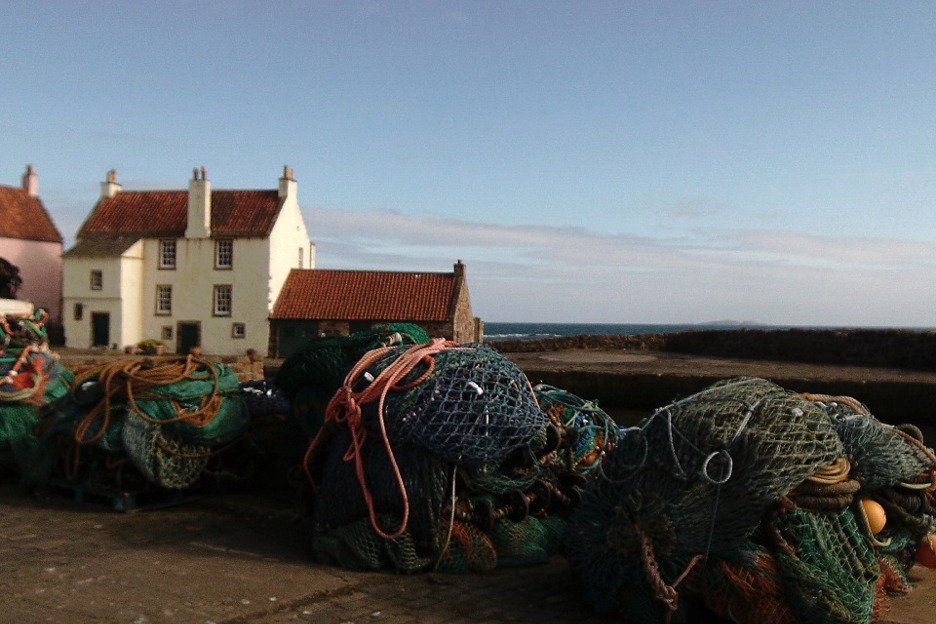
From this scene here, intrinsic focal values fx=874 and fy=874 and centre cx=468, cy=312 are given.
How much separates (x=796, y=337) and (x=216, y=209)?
23.2 m

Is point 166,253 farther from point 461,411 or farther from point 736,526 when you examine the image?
point 736,526

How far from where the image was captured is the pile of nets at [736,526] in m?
4.59

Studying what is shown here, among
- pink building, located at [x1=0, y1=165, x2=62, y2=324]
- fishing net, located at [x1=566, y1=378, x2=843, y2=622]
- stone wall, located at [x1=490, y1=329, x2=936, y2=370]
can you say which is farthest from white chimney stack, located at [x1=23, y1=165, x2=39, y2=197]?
fishing net, located at [x1=566, y1=378, x2=843, y2=622]

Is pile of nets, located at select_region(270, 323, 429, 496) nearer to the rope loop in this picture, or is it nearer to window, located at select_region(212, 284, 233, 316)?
the rope loop

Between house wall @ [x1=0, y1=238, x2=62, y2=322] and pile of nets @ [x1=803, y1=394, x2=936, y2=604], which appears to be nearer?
pile of nets @ [x1=803, y1=394, x2=936, y2=604]

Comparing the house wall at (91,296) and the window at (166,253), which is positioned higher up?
the window at (166,253)

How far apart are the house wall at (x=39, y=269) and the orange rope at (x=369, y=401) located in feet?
111

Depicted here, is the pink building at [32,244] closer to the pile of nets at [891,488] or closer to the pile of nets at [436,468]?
the pile of nets at [436,468]

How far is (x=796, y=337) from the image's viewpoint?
26469mm

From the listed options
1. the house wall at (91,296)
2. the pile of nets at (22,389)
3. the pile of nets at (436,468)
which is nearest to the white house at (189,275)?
the house wall at (91,296)

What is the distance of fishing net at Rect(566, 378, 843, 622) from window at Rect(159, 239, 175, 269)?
110 feet

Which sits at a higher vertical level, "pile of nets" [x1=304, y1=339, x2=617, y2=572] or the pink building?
the pink building

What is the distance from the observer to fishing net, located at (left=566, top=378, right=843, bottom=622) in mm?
4707

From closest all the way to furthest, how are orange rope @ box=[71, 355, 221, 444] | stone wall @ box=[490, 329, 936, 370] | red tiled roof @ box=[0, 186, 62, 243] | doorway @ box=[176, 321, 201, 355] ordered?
orange rope @ box=[71, 355, 221, 444] < stone wall @ box=[490, 329, 936, 370] < doorway @ box=[176, 321, 201, 355] < red tiled roof @ box=[0, 186, 62, 243]
